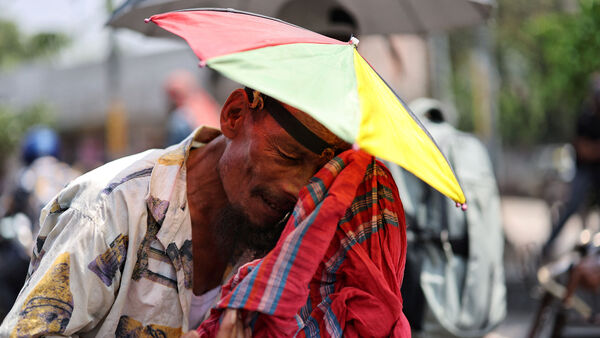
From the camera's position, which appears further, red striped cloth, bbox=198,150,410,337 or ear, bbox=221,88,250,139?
ear, bbox=221,88,250,139

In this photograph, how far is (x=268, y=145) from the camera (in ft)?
6.42

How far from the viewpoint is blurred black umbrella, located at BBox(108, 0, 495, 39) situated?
3547 millimetres

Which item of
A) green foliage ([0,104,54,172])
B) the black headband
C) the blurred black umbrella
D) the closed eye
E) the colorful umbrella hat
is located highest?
the blurred black umbrella

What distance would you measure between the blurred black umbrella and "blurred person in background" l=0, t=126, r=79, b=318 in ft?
6.38

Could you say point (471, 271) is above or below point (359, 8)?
below

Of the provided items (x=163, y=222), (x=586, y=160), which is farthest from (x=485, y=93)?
(x=163, y=222)

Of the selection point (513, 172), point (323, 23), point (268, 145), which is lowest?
point (513, 172)

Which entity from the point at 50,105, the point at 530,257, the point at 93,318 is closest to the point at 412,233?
the point at 93,318

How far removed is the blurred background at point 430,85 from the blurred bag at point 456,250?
3.07ft

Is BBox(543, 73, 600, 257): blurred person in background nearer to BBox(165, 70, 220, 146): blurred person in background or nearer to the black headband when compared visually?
BBox(165, 70, 220, 146): blurred person in background

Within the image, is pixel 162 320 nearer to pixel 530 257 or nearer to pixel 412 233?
pixel 412 233

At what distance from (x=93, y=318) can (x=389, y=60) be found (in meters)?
4.16

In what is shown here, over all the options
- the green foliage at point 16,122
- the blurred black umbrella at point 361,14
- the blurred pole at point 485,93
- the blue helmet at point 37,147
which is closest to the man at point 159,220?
the blurred black umbrella at point 361,14

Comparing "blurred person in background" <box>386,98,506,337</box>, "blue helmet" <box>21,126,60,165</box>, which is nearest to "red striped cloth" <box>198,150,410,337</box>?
"blurred person in background" <box>386,98,506,337</box>
